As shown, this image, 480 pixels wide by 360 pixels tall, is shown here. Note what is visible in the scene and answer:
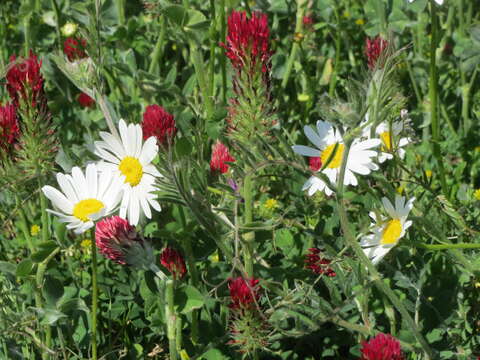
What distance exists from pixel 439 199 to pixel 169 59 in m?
2.17

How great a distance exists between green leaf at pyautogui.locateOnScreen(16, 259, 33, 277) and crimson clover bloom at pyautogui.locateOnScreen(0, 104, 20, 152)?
1.02ft

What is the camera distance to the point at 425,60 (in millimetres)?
3281

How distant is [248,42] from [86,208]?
0.58 metres

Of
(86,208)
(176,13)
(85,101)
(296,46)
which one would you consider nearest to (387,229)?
(86,208)

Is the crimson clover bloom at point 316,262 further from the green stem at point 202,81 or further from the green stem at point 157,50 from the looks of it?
the green stem at point 157,50

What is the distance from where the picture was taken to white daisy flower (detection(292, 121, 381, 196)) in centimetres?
195

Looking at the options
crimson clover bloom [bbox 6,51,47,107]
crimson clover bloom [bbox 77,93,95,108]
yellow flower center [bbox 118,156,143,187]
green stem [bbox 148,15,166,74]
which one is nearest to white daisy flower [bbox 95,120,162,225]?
yellow flower center [bbox 118,156,143,187]

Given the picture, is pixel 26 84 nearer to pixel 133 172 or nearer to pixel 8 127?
pixel 8 127

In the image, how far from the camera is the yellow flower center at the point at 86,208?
73.6 inches

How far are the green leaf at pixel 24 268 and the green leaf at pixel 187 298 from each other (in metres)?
0.42

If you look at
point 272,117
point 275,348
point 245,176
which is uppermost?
point 272,117

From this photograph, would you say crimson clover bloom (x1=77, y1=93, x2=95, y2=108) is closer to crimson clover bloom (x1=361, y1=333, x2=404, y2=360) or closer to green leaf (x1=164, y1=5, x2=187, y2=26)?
green leaf (x1=164, y1=5, x2=187, y2=26)

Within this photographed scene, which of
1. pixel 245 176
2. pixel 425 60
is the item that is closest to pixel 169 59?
pixel 425 60

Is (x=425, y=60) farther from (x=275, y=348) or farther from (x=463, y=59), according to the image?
(x=275, y=348)
